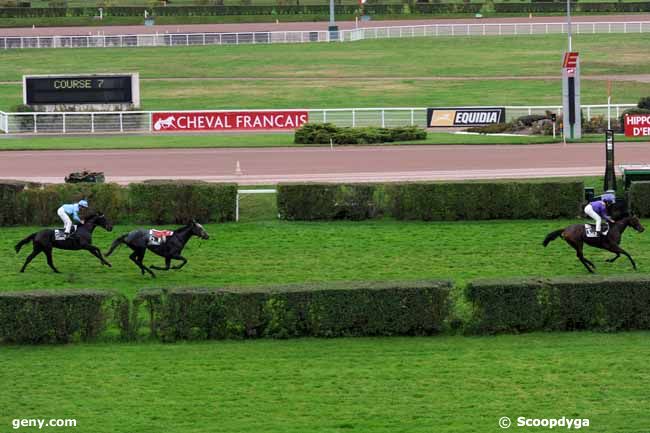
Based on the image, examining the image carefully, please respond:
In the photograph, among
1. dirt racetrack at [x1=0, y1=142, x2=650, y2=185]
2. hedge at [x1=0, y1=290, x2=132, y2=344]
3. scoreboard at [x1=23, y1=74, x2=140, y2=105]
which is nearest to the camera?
hedge at [x1=0, y1=290, x2=132, y2=344]

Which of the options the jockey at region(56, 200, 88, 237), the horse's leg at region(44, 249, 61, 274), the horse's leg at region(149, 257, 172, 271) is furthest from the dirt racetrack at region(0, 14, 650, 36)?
the horse's leg at region(149, 257, 172, 271)

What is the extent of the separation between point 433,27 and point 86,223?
57.6 meters

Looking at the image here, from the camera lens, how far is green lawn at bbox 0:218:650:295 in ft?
68.4

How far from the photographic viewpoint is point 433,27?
250 feet

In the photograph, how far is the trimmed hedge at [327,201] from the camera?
25.4 meters

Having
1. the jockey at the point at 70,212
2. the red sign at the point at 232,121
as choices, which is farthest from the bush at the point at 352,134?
the jockey at the point at 70,212

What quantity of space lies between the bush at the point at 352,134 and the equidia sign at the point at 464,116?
3944 mm

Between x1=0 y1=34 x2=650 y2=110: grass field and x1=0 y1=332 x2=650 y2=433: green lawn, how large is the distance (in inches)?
1406

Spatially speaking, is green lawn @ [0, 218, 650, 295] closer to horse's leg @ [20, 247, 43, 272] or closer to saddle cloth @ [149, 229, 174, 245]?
horse's leg @ [20, 247, 43, 272]

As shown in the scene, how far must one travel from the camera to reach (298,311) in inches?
682

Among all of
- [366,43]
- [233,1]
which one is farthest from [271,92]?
[233,1]

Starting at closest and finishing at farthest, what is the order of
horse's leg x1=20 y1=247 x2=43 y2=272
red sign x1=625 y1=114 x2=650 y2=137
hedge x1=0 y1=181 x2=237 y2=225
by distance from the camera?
horse's leg x1=20 y1=247 x2=43 y2=272
hedge x1=0 y1=181 x2=237 y2=225
red sign x1=625 y1=114 x2=650 y2=137

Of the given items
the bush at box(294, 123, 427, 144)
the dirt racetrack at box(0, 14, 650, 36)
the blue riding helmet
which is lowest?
the blue riding helmet

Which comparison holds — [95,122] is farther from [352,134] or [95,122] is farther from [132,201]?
[132,201]
